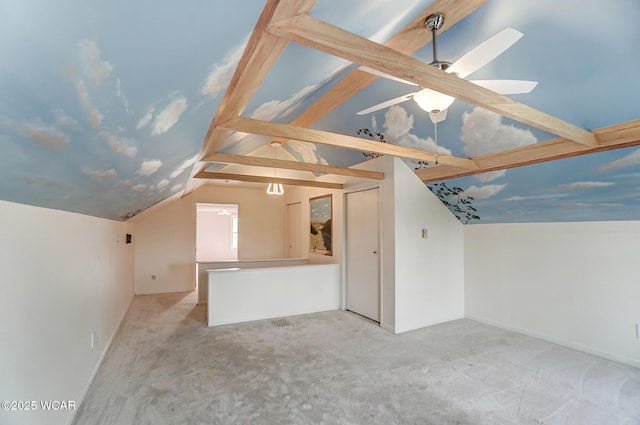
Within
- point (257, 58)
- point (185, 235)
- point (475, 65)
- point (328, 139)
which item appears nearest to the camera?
point (257, 58)

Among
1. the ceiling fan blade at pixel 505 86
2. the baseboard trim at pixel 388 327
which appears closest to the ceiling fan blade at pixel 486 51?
the ceiling fan blade at pixel 505 86

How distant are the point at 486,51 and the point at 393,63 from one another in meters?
0.50

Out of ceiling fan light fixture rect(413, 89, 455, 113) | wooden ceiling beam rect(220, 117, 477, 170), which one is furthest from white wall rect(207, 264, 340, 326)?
ceiling fan light fixture rect(413, 89, 455, 113)

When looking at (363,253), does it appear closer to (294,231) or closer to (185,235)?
(294,231)

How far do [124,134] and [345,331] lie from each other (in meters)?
3.39

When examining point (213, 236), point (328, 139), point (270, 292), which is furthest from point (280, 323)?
point (213, 236)

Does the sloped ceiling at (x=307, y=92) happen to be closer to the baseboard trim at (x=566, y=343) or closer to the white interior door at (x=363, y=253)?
the white interior door at (x=363, y=253)

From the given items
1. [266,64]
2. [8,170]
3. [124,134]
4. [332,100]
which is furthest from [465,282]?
[8,170]

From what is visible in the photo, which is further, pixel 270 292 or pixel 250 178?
pixel 270 292

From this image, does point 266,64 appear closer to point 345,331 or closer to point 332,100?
point 332,100

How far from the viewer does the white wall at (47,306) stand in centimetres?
138

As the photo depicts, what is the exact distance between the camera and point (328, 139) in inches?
110

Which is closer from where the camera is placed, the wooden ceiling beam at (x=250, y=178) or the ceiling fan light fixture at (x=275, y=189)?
the wooden ceiling beam at (x=250, y=178)

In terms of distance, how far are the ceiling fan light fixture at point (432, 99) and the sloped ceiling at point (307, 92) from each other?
162 mm
